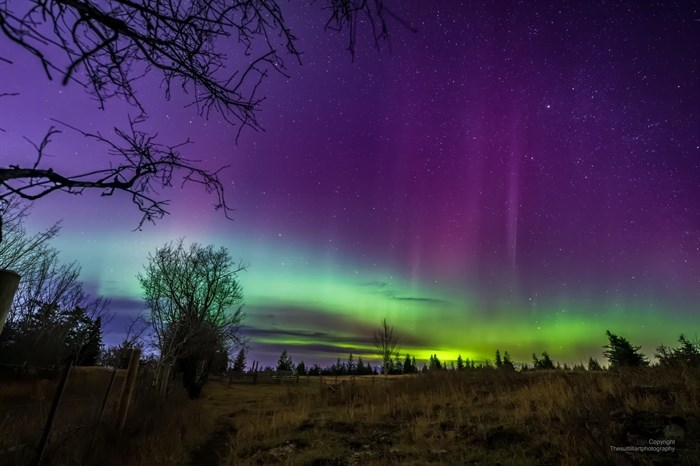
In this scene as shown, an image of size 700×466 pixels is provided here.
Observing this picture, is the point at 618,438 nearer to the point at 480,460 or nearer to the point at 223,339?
the point at 480,460

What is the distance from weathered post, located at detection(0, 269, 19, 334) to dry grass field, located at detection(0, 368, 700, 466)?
180 inches

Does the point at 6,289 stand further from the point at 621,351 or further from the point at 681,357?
the point at 621,351

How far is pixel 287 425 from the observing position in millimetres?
12477

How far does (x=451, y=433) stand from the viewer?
358 inches

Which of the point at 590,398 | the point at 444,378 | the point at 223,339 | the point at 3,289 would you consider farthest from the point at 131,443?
the point at 223,339

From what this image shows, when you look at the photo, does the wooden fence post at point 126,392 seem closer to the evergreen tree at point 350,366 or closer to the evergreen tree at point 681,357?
the evergreen tree at point 681,357

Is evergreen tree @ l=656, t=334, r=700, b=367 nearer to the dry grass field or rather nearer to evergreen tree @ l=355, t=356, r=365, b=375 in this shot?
the dry grass field

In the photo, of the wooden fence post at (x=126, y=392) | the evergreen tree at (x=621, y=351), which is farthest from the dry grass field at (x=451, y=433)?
the evergreen tree at (x=621, y=351)

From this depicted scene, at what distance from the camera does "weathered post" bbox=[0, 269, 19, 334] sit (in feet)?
5.18

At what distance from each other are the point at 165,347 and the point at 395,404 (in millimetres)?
12393

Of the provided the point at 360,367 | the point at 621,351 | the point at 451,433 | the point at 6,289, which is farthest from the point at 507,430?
the point at 360,367

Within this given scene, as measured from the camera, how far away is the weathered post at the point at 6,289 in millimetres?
1579

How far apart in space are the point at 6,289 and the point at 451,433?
987 centimetres

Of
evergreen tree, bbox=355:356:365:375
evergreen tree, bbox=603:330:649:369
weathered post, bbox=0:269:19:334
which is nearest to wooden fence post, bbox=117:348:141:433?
weathered post, bbox=0:269:19:334
